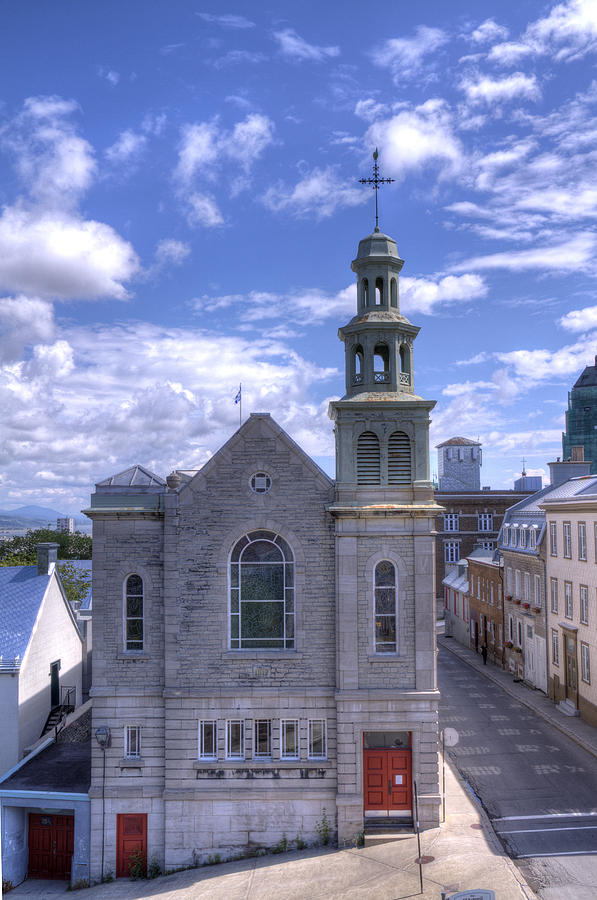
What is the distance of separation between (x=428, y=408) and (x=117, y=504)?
11832 mm

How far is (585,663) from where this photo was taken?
1335 inches

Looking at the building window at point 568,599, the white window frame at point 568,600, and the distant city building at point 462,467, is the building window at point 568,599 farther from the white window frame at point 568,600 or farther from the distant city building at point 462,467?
the distant city building at point 462,467

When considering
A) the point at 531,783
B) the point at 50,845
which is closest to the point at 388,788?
the point at 531,783

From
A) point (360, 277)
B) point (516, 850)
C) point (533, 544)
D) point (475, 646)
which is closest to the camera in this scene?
point (516, 850)

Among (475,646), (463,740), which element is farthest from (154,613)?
(475,646)

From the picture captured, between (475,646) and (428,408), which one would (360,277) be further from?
(475,646)

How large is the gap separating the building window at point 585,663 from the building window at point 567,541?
15.9ft

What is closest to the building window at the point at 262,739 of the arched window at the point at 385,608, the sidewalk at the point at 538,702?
the arched window at the point at 385,608

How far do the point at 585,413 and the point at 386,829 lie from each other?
356 ft

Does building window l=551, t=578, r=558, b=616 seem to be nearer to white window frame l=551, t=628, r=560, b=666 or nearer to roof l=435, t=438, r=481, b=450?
white window frame l=551, t=628, r=560, b=666

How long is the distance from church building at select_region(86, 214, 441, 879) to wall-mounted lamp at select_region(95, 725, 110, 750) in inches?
2.7

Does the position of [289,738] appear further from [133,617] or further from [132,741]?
[133,617]

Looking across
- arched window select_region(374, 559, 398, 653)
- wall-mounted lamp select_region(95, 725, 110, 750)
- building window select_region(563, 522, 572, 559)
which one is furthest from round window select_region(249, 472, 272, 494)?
building window select_region(563, 522, 572, 559)

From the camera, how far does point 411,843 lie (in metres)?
21.1
